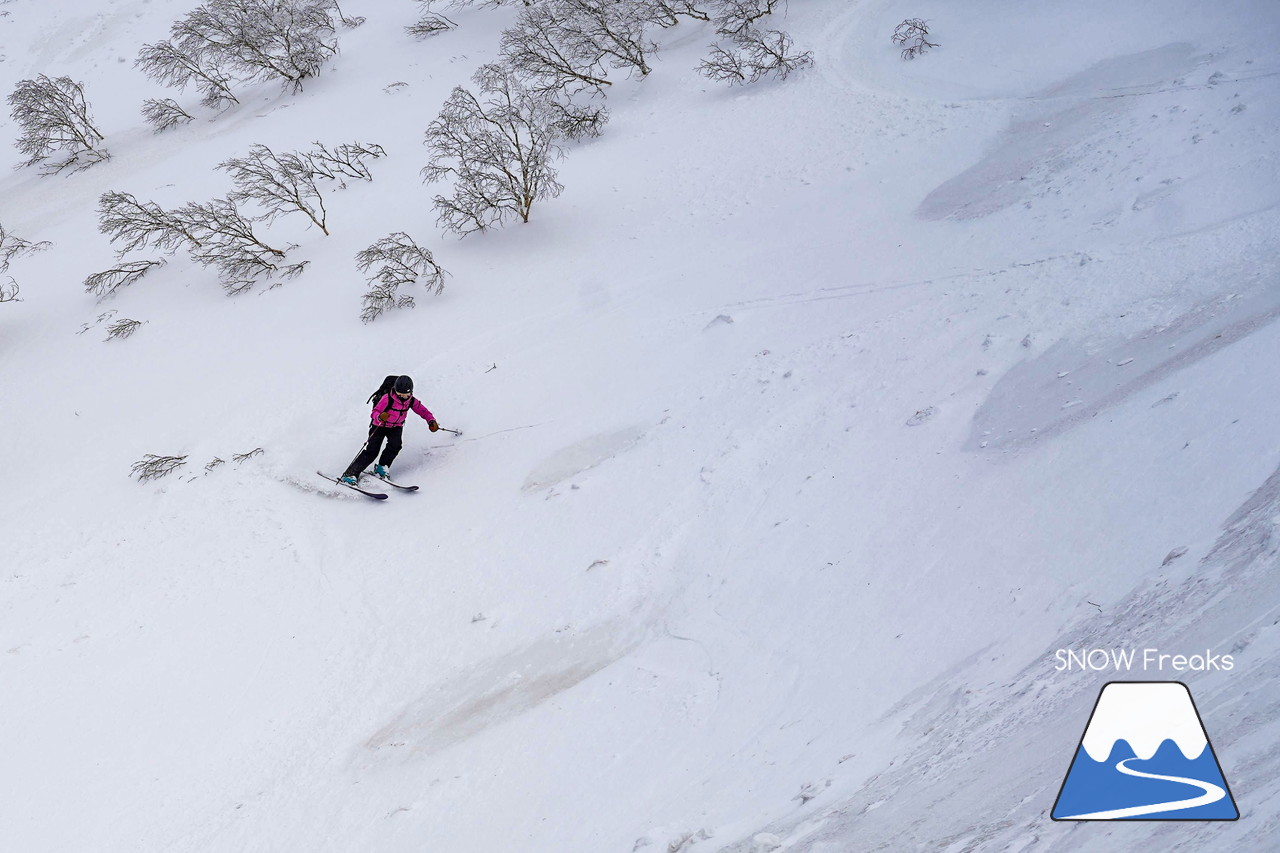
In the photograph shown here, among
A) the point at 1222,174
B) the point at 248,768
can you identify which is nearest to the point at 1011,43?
the point at 1222,174

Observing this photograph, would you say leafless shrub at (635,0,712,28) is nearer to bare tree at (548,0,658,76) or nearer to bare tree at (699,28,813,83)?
bare tree at (548,0,658,76)

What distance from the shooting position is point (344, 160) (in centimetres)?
Answer: 1523

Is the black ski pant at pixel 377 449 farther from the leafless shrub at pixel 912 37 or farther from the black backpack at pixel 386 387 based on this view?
the leafless shrub at pixel 912 37

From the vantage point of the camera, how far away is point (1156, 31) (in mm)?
12695

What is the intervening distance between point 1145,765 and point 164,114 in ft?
69.0

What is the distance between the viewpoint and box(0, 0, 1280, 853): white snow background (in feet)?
16.8

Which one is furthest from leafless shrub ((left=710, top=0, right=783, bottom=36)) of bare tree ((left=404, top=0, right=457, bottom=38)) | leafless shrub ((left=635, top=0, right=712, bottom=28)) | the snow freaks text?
the snow freaks text

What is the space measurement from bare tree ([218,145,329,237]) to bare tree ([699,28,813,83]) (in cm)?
729

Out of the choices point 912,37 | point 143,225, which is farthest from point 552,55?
point 143,225

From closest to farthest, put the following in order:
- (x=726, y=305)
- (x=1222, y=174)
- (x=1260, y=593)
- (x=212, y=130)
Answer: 1. (x=1260, y=593)
2. (x=1222, y=174)
3. (x=726, y=305)
4. (x=212, y=130)

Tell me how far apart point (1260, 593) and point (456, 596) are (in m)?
5.83

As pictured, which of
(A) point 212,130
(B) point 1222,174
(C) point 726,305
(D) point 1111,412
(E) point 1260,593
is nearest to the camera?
(E) point 1260,593

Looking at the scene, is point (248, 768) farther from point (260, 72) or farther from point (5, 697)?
point (260, 72)

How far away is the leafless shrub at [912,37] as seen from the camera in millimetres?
14258
